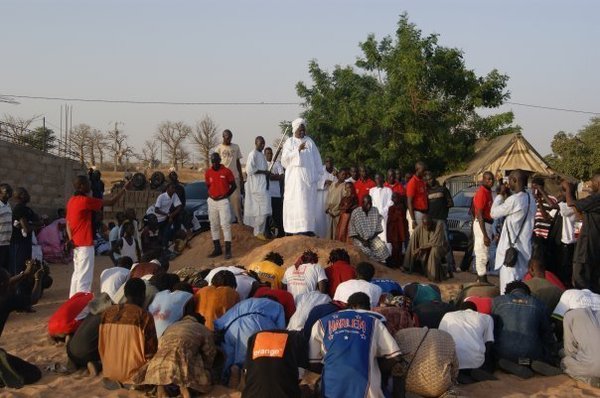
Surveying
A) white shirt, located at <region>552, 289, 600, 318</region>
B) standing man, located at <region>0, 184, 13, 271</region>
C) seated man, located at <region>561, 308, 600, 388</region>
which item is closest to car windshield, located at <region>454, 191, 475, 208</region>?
white shirt, located at <region>552, 289, 600, 318</region>

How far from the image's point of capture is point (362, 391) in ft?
18.7

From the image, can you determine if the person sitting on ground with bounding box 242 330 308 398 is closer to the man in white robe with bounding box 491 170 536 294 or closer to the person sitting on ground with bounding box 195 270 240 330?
the person sitting on ground with bounding box 195 270 240 330

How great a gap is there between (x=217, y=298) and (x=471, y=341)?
257 centimetres

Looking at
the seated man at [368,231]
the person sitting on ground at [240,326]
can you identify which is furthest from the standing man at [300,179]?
the person sitting on ground at [240,326]

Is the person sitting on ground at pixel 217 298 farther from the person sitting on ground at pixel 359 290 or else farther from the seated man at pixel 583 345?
the seated man at pixel 583 345

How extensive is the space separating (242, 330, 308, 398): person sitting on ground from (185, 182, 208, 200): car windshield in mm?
11594

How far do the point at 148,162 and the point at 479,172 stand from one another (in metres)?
35.7

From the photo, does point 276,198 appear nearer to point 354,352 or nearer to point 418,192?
point 418,192

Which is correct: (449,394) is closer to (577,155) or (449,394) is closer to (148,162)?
(577,155)

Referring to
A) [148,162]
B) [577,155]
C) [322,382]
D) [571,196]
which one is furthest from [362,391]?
[148,162]

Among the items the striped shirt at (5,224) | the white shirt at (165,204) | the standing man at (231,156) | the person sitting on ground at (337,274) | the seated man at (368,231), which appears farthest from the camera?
the white shirt at (165,204)

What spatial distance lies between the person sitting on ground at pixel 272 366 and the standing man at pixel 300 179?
19.7 ft

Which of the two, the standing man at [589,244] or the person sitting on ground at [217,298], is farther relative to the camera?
the standing man at [589,244]

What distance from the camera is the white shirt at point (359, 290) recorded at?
780 centimetres
